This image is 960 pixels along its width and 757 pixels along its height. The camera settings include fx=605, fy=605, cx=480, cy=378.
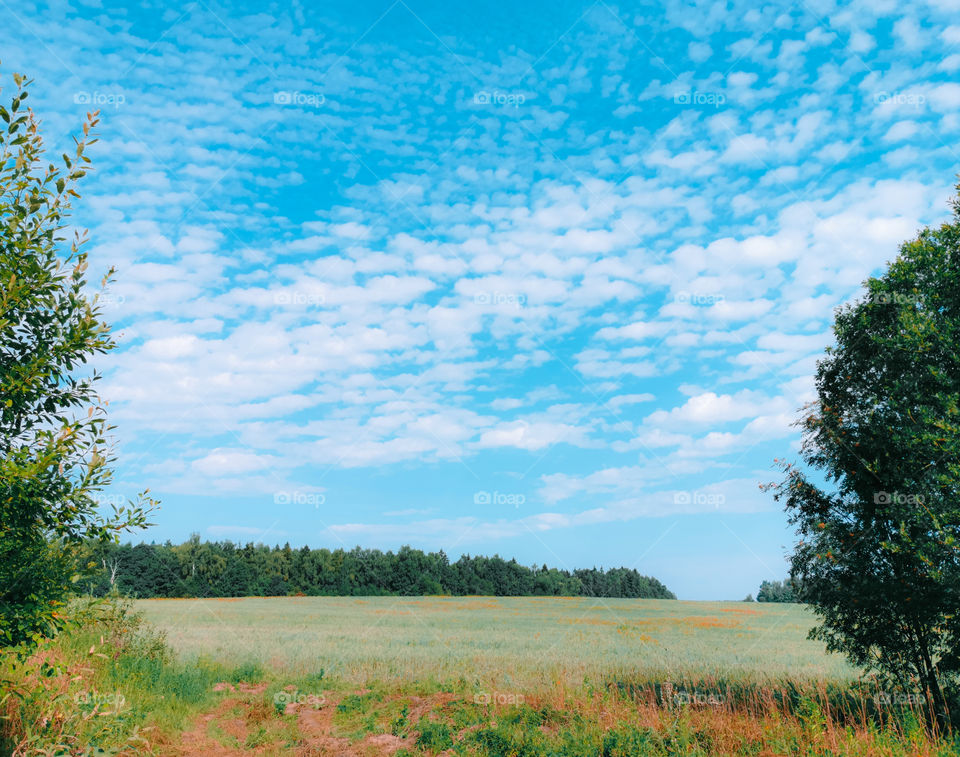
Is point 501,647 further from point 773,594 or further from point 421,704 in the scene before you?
point 773,594

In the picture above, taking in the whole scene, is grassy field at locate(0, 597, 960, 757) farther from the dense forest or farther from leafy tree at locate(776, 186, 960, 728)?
the dense forest

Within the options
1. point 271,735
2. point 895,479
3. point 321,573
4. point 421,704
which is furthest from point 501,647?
point 321,573

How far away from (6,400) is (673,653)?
26.8 metres

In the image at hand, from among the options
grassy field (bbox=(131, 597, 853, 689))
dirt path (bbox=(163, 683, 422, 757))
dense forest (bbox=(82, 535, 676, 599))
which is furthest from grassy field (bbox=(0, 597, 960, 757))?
dense forest (bbox=(82, 535, 676, 599))

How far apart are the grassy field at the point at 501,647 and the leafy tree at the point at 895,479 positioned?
5.47 metres

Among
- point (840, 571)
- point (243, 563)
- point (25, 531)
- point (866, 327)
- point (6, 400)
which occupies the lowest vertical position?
point (243, 563)

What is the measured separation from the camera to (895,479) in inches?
554

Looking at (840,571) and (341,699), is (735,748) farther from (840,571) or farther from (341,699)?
(341,699)

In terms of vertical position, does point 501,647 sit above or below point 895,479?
below

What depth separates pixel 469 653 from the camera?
25078mm

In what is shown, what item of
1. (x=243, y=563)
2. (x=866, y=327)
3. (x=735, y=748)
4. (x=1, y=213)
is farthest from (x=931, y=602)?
(x=243, y=563)

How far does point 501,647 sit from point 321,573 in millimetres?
92708

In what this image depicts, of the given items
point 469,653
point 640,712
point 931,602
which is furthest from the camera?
point 469,653

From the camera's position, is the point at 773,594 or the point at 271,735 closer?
the point at 271,735
